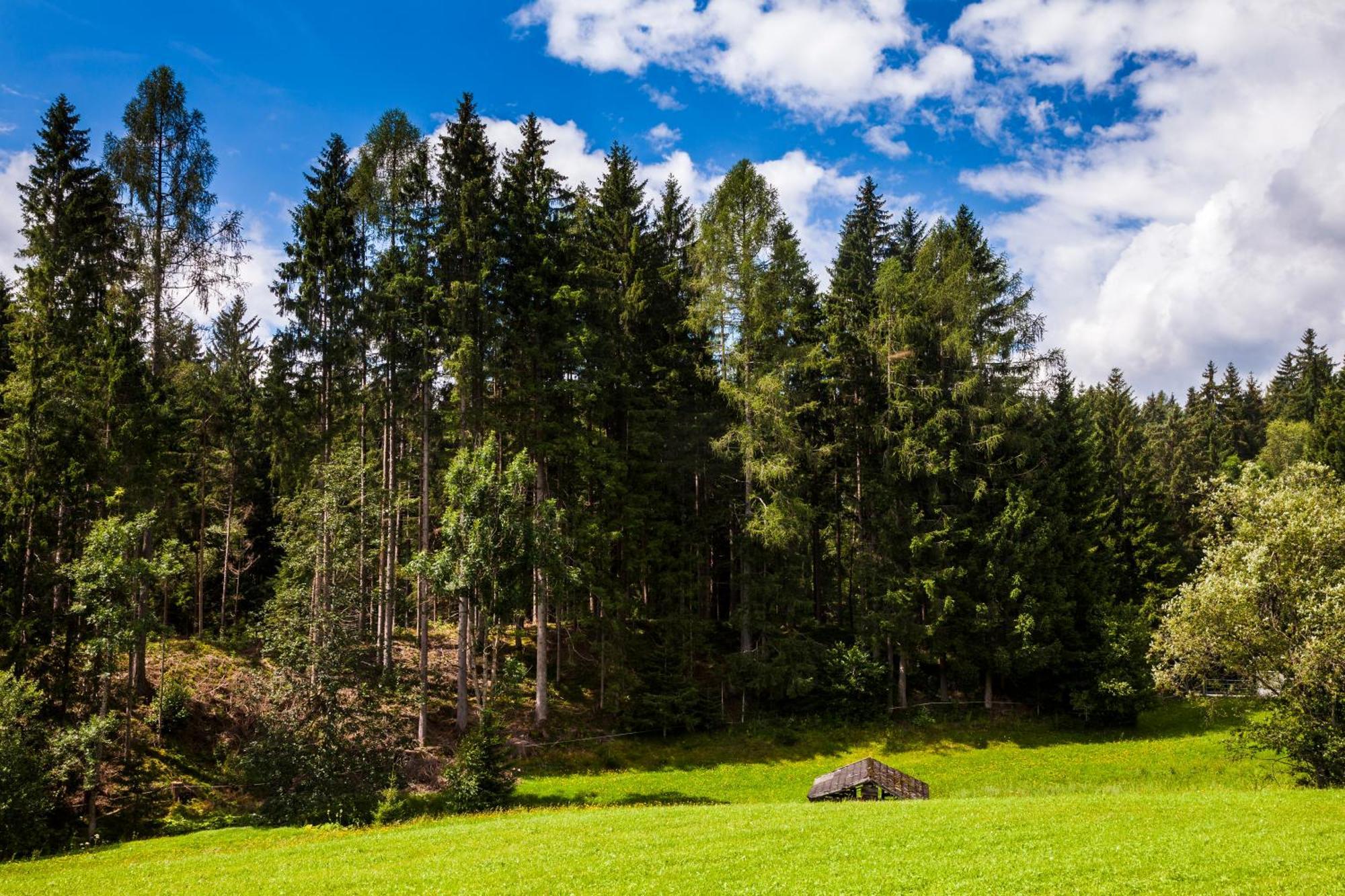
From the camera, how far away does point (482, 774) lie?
22.5m

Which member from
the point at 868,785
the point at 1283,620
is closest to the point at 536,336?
the point at 868,785

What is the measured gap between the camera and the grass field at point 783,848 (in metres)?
12.6

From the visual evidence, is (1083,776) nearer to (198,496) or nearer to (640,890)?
(640,890)

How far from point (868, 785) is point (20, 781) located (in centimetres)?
2296

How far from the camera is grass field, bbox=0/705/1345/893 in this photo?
12.6 m

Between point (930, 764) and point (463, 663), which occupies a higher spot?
point (463, 663)

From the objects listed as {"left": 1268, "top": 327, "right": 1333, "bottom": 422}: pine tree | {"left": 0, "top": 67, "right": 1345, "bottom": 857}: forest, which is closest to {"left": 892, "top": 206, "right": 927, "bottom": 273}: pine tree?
{"left": 0, "top": 67, "right": 1345, "bottom": 857}: forest

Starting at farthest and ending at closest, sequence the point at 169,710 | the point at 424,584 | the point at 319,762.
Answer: the point at 424,584
the point at 169,710
the point at 319,762

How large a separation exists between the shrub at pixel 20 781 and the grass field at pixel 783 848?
5.28 ft

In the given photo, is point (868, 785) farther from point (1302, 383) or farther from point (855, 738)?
point (1302, 383)

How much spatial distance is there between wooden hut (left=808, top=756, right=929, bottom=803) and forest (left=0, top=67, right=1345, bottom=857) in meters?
8.66

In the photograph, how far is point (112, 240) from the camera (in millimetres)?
26875

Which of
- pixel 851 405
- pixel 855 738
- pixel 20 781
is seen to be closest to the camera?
pixel 20 781

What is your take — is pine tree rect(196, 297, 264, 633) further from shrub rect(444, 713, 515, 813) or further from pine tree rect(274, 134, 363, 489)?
shrub rect(444, 713, 515, 813)
